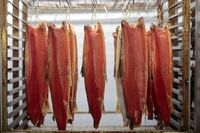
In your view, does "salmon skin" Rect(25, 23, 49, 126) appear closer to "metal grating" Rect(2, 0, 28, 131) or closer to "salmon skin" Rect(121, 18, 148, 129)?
"metal grating" Rect(2, 0, 28, 131)

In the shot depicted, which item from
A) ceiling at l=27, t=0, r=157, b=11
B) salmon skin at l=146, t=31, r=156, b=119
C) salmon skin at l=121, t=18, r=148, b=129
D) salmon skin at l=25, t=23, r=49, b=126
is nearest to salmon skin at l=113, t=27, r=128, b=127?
salmon skin at l=121, t=18, r=148, b=129

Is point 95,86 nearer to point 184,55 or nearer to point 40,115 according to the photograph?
point 40,115

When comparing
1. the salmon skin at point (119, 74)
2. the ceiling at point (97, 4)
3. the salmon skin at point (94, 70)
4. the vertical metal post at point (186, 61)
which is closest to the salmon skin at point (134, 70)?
the salmon skin at point (119, 74)

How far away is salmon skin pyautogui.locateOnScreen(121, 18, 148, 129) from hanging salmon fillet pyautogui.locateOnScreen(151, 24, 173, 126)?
11cm

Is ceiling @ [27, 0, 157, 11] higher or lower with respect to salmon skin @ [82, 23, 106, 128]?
higher

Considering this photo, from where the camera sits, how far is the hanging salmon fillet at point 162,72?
6.82ft

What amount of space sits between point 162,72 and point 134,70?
215 mm

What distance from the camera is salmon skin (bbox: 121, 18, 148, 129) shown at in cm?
203

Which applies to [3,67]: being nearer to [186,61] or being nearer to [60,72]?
[60,72]

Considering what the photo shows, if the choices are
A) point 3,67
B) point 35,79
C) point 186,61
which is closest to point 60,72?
point 35,79

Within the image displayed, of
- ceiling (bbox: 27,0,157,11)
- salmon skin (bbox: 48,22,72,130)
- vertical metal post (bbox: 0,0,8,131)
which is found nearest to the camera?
vertical metal post (bbox: 0,0,8,131)

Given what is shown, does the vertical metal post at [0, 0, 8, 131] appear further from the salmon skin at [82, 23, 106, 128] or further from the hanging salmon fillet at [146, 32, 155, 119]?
the hanging salmon fillet at [146, 32, 155, 119]

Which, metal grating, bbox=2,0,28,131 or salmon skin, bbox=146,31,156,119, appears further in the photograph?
salmon skin, bbox=146,31,156,119

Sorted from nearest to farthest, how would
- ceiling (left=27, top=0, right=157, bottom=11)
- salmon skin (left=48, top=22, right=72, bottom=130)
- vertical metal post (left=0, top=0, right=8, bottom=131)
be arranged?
vertical metal post (left=0, top=0, right=8, bottom=131)
salmon skin (left=48, top=22, right=72, bottom=130)
ceiling (left=27, top=0, right=157, bottom=11)
